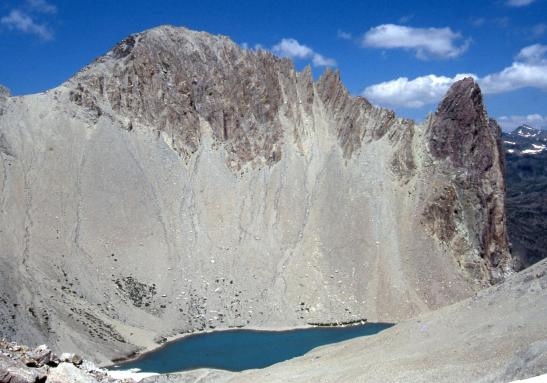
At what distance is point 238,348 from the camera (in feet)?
199

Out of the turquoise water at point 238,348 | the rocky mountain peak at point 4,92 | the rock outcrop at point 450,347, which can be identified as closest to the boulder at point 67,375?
the rock outcrop at point 450,347

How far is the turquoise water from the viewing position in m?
55.0

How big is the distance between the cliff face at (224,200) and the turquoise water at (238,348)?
2.20 m

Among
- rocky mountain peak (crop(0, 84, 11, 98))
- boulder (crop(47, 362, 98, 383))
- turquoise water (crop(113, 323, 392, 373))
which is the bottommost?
turquoise water (crop(113, 323, 392, 373))

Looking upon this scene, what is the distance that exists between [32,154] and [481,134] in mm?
60193

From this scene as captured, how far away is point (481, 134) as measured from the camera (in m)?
92.6

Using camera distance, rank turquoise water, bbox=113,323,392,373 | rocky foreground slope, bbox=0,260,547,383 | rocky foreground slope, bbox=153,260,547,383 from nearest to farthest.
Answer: rocky foreground slope, bbox=0,260,547,383 < rocky foreground slope, bbox=153,260,547,383 < turquoise water, bbox=113,323,392,373

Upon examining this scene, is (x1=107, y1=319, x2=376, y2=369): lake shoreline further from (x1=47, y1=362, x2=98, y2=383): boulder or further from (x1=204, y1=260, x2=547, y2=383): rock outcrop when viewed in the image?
(x1=47, y1=362, x2=98, y2=383): boulder

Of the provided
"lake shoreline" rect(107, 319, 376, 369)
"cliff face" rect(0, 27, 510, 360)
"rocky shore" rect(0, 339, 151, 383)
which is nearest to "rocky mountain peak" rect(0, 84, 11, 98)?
"cliff face" rect(0, 27, 510, 360)

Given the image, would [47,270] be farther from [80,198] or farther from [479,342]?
[479,342]

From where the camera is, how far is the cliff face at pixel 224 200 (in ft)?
216

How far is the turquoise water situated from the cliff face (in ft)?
7.22

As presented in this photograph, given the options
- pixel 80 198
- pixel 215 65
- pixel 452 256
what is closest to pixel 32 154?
pixel 80 198

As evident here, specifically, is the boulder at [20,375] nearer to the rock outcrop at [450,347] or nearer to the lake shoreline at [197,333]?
the rock outcrop at [450,347]
